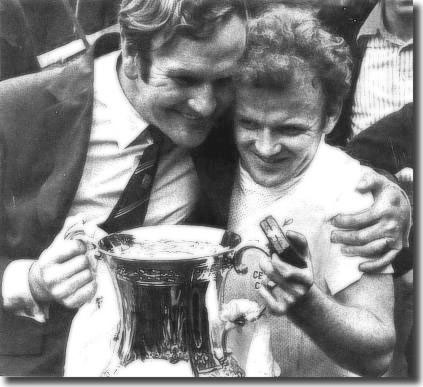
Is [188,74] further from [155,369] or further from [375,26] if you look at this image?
[155,369]

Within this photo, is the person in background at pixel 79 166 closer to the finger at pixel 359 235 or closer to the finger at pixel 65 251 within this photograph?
the finger at pixel 65 251

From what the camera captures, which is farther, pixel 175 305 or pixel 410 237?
pixel 410 237

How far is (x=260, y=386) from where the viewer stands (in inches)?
81.0

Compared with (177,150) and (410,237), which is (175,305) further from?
(410,237)

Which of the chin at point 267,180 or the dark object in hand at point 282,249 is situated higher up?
the chin at point 267,180

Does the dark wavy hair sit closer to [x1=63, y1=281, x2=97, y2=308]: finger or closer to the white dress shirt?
the white dress shirt

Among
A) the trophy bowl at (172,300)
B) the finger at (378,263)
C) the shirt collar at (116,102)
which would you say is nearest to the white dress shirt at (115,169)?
the shirt collar at (116,102)

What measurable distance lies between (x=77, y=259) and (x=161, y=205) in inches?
11.4

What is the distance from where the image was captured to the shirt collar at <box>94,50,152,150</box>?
2078mm

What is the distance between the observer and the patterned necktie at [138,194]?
6.82 ft

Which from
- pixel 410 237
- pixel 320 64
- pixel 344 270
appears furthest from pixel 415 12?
pixel 344 270

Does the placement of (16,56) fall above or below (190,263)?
above

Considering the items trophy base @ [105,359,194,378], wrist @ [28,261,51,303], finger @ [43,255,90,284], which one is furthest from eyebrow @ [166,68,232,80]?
trophy base @ [105,359,194,378]

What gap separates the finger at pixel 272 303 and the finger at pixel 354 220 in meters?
0.28
